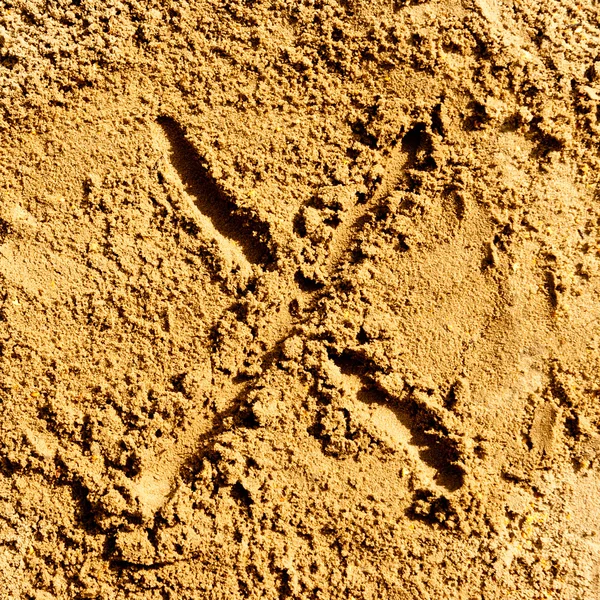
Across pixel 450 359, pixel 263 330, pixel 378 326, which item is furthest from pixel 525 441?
pixel 263 330

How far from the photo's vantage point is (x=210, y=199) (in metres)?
1.56

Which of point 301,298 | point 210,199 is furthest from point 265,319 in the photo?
point 210,199

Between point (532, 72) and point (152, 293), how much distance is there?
1.32 meters

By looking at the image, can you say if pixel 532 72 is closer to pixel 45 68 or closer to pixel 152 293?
pixel 152 293

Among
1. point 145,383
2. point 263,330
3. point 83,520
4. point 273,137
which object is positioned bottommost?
point 83,520

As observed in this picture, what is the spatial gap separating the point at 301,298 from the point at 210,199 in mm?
408

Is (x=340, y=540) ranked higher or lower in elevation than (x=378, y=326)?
lower

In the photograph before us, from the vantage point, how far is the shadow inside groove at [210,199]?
60.7 inches

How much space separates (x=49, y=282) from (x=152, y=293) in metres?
0.32

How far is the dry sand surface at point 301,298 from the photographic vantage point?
1477 mm

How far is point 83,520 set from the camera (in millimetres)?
1497

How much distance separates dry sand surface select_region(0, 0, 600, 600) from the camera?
4.84ft

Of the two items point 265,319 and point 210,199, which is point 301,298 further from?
point 210,199

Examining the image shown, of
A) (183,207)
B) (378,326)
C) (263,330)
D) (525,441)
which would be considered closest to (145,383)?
(263,330)
